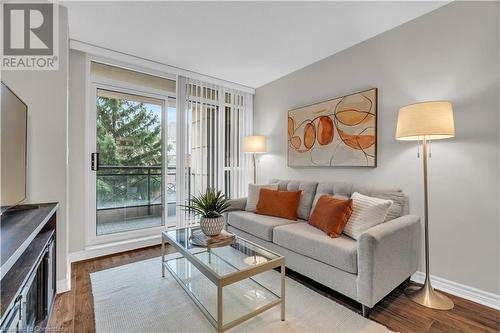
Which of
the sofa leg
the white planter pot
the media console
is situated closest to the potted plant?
the white planter pot

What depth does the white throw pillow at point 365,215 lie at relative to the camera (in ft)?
6.58

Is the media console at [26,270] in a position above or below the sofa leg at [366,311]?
above

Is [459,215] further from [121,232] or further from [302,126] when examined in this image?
[121,232]

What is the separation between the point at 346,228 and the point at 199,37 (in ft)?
8.10

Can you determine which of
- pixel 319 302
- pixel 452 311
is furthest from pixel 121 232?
pixel 452 311

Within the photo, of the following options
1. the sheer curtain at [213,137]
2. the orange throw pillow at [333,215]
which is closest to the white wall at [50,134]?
the sheer curtain at [213,137]

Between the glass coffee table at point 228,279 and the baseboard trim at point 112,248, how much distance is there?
1.05 meters

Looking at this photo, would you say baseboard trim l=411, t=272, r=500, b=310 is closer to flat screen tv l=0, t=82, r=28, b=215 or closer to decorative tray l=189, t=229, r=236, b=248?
decorative tray l=189, t=229, r=236, b=248

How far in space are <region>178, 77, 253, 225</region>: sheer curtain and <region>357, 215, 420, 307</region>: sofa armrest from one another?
2.58m

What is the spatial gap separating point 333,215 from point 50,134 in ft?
8.49

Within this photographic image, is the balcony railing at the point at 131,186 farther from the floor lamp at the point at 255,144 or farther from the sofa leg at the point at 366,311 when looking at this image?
the sofa leg at the point at 366,311

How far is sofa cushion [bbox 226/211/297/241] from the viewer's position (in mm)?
2521

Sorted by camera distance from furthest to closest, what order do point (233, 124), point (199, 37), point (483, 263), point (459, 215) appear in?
point (233, 124) < point (199, 37) < point (459, 215) < point (483, 263)

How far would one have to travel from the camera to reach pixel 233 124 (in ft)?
13.5
